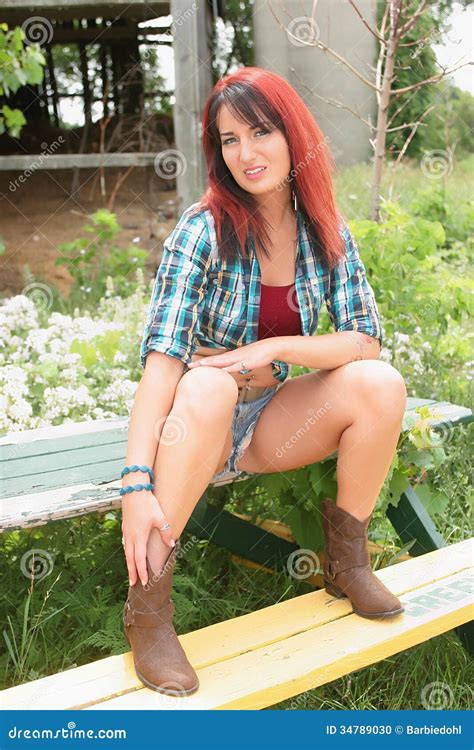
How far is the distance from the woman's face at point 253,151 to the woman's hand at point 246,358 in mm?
381

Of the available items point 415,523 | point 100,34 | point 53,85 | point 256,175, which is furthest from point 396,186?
point 256,175

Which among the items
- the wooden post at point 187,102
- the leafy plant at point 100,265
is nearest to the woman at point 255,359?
the leafy plant at point 100,265

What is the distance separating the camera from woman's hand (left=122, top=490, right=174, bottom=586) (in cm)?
173

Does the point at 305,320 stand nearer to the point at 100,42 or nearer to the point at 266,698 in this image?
the point at 266,698

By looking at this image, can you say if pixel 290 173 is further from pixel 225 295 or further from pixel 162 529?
pixel 162 529

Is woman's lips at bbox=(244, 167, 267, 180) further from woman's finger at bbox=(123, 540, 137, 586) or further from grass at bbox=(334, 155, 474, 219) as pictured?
grass at bbox=(334, 155, 474, 219)

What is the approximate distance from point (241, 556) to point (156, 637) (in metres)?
0.92

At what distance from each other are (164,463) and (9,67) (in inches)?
152

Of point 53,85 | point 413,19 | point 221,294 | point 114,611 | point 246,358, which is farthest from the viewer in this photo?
point 53,85

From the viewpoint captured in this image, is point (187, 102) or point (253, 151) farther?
point (187, 102)

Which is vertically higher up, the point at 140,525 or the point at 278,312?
the point at 278,312

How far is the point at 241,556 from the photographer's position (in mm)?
2666

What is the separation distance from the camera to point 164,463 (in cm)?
177

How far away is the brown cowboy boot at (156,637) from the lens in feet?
5.58
